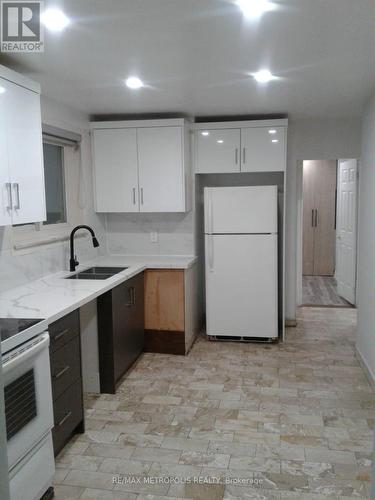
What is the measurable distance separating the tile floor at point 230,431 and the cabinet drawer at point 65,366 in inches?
16.8

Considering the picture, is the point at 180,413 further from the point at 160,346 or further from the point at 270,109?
the point at 270,109

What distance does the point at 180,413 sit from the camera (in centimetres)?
306

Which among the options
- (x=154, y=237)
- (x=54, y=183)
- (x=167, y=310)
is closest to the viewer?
(x=54, y=183)

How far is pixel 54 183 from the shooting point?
3895mm

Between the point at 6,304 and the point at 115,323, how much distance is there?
1.00 meters

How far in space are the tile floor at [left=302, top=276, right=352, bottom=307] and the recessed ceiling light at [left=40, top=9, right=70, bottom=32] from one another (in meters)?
4.93

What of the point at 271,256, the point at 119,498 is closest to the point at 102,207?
the point at 271,256

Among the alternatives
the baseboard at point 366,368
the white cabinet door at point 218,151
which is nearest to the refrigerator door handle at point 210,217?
the white cabinet door at point 218,151

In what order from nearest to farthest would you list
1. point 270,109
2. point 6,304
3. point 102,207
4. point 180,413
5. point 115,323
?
point 6,304 → point 180,413 → point 115,323 → point 270,109 → point 102,207

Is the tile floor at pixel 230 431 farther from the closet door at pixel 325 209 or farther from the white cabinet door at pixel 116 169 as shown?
the closet door at pixel 325 209

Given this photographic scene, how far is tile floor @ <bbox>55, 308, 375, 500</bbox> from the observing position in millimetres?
2303

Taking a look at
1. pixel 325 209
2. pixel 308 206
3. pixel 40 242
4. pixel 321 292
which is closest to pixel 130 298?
pixel 40 242

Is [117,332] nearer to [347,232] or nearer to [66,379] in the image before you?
[66,379]

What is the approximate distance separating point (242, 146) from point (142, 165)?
1.01 metres
